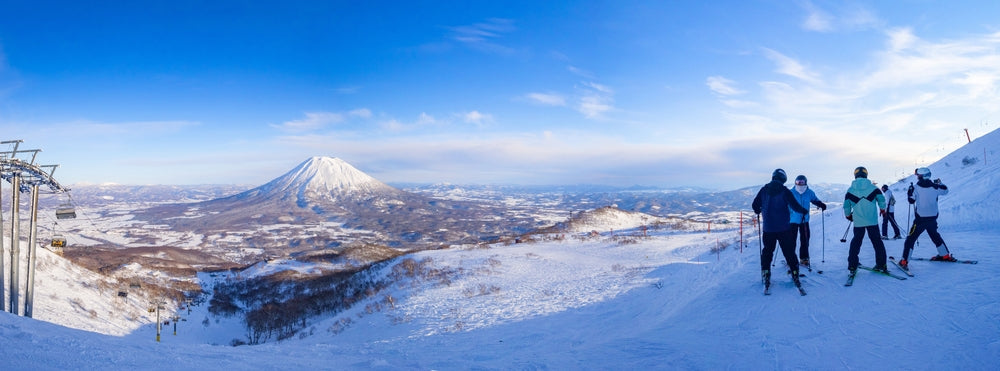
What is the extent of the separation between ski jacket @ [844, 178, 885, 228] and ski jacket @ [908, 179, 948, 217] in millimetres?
1480

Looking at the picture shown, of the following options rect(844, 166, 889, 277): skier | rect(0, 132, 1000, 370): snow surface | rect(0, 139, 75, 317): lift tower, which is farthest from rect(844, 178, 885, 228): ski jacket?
rect(0, 139, 75, 317): lift tower

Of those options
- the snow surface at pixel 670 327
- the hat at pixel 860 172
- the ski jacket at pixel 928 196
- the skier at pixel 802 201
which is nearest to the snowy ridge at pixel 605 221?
the snow surface at pixel 670 327

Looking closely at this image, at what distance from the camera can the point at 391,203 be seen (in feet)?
624

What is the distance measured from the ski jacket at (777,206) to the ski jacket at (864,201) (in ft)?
4.37

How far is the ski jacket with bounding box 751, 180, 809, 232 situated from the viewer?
7434 mm

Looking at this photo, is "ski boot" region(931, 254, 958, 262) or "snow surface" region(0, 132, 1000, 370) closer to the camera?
"snow surface" region(0, 132, 1000, 370)

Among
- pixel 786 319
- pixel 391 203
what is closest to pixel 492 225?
pixel 391 203

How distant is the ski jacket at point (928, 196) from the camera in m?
8.43

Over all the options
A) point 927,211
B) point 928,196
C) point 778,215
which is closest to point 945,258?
point 927,211

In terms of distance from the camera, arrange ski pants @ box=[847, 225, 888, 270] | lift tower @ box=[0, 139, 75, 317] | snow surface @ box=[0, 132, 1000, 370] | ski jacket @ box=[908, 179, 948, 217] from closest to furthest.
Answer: snow surface @ box=[0, 132, 1000, 370], ski pants @ box=[847, 225, 888, 270], ski jacket @ box=[908, 179, 948, 217], lift tower @ box=[0, 139, 75, 317]

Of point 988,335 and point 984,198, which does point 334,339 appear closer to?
point 988,335

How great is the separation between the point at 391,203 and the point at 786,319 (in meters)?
191

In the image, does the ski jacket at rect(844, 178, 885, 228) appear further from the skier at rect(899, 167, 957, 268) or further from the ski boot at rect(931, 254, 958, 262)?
the ski boot at rect(931, 254, 958, 262)

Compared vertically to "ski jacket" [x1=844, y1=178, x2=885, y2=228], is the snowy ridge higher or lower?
lower
